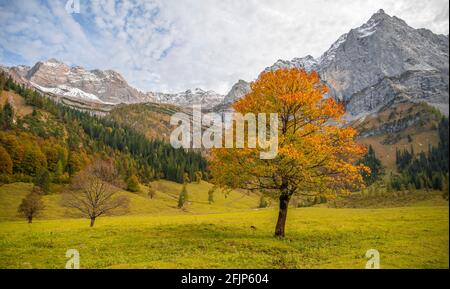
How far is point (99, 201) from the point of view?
203 feet

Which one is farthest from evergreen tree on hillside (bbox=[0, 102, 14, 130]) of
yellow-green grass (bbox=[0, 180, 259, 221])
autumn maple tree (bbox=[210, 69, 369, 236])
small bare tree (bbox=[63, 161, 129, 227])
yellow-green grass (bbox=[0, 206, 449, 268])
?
autumn maple tree (bbox=[210, 69, 369, 236])

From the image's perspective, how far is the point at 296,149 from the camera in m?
26.4

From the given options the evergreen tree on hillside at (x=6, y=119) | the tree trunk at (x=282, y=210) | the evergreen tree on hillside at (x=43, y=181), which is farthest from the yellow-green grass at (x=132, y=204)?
the evergreen tree on hillside at (x=6, y=119)

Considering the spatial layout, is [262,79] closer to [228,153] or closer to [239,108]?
[239,108]

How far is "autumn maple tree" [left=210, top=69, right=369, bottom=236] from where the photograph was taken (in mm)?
26656

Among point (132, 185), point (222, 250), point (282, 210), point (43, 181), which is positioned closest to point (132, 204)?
point (132, 185)

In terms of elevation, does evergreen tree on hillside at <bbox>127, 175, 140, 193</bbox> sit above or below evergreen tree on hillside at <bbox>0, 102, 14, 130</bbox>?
below

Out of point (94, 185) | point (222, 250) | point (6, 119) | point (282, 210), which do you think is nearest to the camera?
point (222, 250)

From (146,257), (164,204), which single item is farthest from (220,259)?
(164,204)

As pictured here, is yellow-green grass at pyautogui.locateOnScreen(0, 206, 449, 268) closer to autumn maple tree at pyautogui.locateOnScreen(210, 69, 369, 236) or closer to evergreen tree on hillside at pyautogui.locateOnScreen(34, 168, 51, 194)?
autumn maple tree at pyautogui.locateOnScreen(210, 69, 369, 236)

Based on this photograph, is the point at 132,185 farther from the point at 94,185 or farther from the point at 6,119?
the point at 94,185

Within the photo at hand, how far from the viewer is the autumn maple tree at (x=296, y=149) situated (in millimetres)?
26656

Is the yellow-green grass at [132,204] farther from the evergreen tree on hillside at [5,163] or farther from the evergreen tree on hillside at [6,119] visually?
the evergreen tree on hillside at [6,119]

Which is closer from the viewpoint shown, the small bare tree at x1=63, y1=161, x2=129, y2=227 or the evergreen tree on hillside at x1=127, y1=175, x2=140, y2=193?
the small bare tree at x1=63, y1=161, x2=129, y2=227
